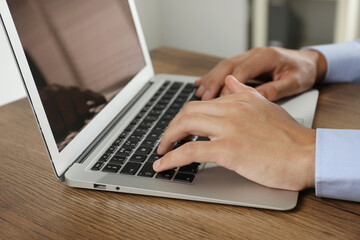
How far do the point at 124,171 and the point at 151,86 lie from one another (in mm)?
385

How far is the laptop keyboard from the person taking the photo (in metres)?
0.63

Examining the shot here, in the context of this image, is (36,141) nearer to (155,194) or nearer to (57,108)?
(57,108)

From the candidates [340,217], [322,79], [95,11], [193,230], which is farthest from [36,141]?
[322,79]

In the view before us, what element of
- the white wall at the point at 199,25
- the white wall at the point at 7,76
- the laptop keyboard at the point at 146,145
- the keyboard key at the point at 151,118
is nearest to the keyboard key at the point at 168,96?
the laptop keyboard at the point at 146,145

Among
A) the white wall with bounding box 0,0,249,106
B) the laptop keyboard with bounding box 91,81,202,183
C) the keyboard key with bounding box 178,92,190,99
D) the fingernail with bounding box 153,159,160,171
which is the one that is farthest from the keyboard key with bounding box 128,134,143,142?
the white wall with bounding box 0,0,249,106

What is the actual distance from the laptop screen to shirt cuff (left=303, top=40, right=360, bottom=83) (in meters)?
0.47

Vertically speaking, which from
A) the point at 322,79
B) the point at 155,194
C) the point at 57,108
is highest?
the point at 57,108

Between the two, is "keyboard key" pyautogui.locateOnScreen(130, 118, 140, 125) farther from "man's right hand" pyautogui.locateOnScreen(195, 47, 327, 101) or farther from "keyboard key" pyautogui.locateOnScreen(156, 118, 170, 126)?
"man's right hand" pyautogui.locateOnScreen(195, 47, 327, 101)

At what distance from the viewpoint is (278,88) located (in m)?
0.88

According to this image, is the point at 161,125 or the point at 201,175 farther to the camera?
the point at 161,125

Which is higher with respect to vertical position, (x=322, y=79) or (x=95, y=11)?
(x=95, y=11)

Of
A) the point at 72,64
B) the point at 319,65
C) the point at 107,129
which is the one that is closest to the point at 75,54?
the point at 72,64

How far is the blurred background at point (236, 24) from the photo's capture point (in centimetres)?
242

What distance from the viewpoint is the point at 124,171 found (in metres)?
0.63
